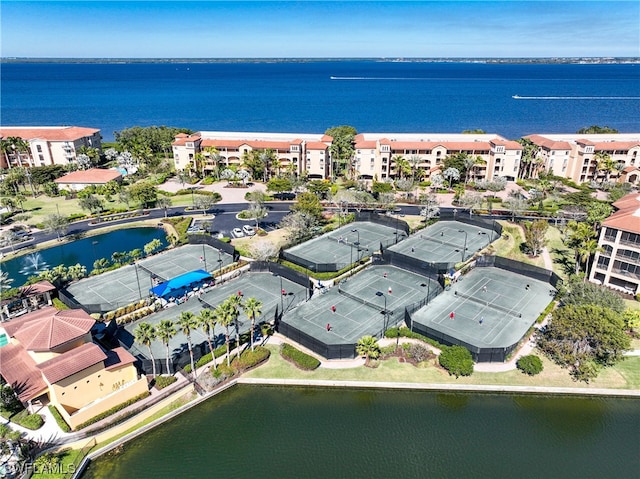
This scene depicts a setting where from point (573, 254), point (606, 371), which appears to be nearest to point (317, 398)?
point (606, 371)

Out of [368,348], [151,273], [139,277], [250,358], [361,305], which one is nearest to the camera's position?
[368,348]

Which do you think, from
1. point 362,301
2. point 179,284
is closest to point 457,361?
point 362,301

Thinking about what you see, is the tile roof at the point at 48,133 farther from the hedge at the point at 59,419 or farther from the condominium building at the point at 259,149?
the hedge at the point at 59,419

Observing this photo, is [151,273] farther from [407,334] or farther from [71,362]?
[407,334]

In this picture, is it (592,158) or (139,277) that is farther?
(592,158)

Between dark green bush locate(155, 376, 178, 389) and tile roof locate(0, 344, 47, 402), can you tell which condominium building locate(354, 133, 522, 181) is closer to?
dark green bush locate(155, 376, 178, 389)
